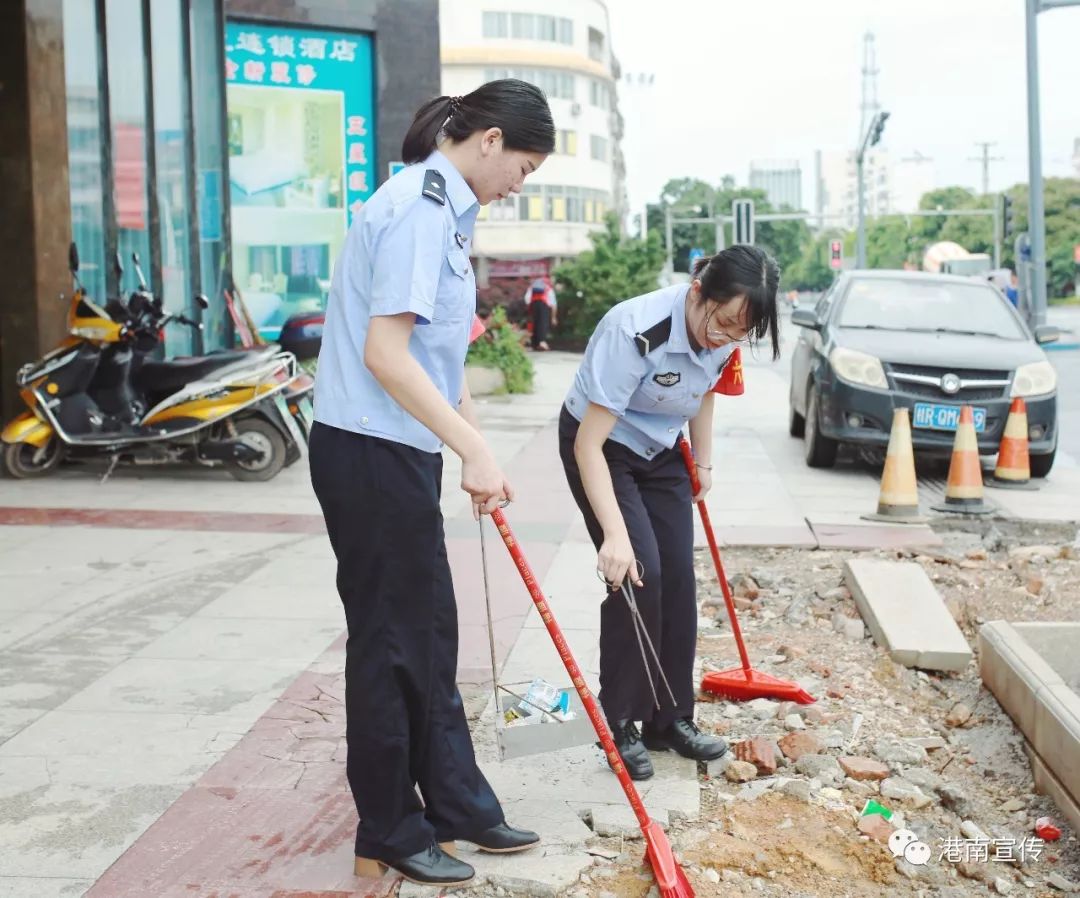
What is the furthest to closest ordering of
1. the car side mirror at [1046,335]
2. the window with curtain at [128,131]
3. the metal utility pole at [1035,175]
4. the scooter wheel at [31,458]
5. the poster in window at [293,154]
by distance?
the metal utility pole at [1035,175] < the poster in window at [293,154] < the window with curtain at [128,131] < the car side mirror at [1046,335] < the scooter wheel at [31,458]

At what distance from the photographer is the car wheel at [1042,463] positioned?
10.1 meters

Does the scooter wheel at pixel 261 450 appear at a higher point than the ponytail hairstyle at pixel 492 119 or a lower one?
lower

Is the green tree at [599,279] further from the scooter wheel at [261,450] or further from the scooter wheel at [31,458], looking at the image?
the scooter wheel at [31,458]

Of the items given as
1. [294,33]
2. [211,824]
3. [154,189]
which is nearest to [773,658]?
[211,824]

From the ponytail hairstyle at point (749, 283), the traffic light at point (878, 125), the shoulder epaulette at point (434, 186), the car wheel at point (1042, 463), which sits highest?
the traffic light at point (878, 125)

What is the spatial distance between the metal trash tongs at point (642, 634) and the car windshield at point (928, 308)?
747 cm

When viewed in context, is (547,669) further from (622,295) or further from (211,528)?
(622,295)

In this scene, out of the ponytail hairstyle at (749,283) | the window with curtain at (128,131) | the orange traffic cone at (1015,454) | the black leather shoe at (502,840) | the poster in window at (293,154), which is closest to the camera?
the black leather shoe at (502,840)

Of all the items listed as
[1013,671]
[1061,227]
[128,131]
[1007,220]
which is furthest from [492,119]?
[1061,227]

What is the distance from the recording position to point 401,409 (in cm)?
298

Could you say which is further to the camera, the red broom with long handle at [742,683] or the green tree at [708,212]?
the green tree at [708,212]

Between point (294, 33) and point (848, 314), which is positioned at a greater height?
point (294, 33)

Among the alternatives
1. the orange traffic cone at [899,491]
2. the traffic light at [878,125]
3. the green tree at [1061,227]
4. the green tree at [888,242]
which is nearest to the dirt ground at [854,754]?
the orange traffic cone at [899,491]

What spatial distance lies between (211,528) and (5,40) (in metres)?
4.23
